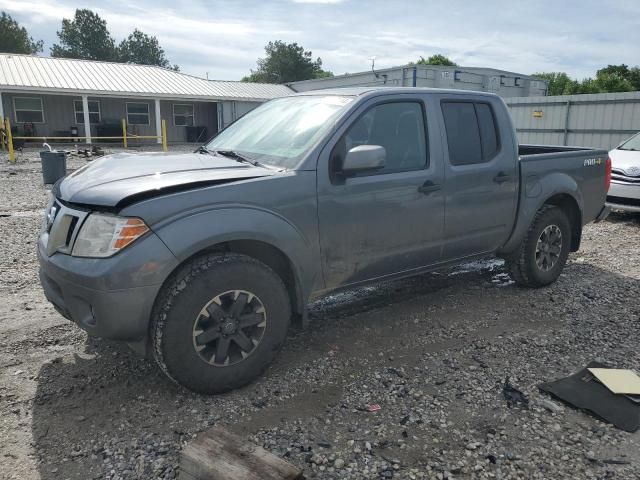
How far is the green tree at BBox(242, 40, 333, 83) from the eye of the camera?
230 ft

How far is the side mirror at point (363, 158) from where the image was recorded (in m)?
3.42

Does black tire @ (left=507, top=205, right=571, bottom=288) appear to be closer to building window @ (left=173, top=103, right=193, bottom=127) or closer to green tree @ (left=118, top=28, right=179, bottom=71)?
building window @ (left=173, top=103, right=193, bottom=127)

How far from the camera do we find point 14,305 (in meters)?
4.60

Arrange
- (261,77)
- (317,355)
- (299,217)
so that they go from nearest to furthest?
(299,217) → (317,355) → (261,77)

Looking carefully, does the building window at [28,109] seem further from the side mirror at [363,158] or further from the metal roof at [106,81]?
the side mirror at [363,158]

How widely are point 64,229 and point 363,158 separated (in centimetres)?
192

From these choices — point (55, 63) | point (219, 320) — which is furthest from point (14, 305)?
point (55, 63)

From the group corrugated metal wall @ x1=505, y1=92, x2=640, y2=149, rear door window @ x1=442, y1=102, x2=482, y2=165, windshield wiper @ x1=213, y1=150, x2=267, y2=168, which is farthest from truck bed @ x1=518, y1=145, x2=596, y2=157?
corrugated metal wall @ x1=505, y1=92, x2=640, y2=149

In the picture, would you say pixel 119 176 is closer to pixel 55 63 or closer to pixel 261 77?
pixel 55 63

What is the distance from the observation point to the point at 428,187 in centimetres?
405

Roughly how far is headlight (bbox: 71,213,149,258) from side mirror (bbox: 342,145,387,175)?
4.52 feet

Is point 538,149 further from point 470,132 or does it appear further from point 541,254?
point 470,132

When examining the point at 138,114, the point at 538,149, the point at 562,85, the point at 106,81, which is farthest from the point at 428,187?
the point at 562,85

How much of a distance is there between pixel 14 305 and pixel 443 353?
378 centimetres
